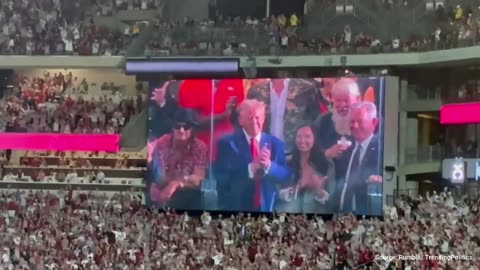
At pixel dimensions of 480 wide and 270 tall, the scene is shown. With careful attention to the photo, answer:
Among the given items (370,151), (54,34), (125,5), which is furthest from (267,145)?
(125,5)

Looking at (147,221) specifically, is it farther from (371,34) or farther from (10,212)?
(371,34)

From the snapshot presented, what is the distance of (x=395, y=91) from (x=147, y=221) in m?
7.22

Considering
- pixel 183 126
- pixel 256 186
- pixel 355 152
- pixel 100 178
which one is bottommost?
pixel 256 186

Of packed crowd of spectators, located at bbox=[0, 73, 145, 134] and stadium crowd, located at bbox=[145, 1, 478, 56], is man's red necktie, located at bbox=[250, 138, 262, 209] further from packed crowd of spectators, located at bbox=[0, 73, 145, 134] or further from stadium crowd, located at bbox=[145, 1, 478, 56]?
packed crowd of spectators, located at bbox=[0, 73, 145, 134]

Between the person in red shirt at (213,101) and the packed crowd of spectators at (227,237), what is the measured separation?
2.34 m

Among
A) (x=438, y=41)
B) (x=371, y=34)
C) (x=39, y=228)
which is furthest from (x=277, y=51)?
(x=39, y=228)

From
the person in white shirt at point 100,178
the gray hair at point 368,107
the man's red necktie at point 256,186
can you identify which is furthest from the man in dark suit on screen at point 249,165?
the person in white shirt at point 100,178

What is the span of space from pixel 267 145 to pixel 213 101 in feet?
6.65

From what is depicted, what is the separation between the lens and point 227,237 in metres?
24.3

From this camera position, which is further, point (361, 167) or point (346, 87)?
point (346, 87)

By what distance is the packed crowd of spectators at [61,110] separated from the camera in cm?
3009

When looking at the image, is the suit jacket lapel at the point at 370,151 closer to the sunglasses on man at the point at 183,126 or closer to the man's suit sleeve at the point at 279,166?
the man's suit sleeve at the point at 279,166

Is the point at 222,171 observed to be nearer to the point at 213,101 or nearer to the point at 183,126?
the point at 183,126

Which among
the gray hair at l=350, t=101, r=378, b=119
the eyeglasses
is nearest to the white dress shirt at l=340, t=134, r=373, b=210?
the gray hair at l=350, t=101, r=378, b=119
